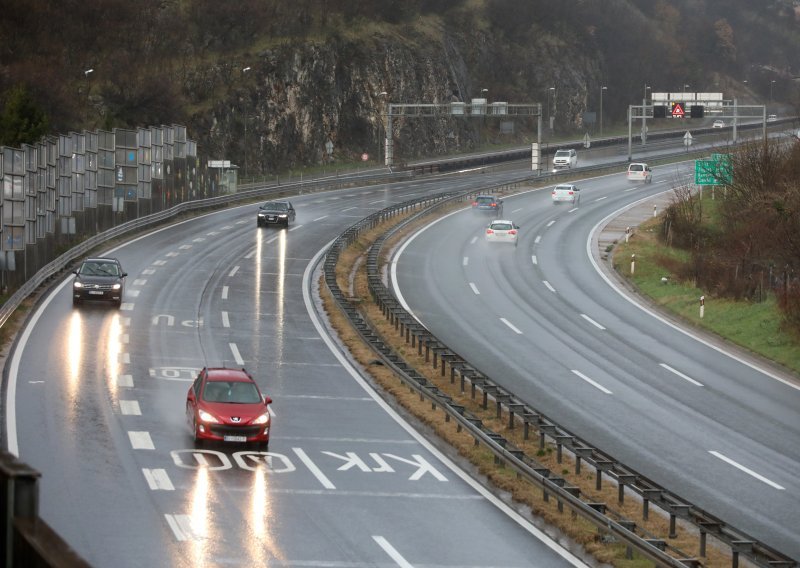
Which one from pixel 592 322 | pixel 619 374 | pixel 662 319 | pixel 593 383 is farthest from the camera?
pixel 662 319

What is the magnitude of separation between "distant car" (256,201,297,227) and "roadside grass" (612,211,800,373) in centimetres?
1963

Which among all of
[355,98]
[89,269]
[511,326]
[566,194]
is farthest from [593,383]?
[355,98]

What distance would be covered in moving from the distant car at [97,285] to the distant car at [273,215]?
2933cm

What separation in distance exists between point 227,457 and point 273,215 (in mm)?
51093

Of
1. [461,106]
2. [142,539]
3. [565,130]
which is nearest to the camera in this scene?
[142,539]

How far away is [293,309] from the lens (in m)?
50.9

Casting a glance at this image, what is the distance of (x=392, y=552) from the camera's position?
817 inches

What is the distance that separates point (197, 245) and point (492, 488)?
45.2 m

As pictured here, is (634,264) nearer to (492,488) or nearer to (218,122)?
(492,488)

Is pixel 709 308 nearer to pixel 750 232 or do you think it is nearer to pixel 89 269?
pixel 750 232

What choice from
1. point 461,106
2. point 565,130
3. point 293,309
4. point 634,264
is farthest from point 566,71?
point 293,309

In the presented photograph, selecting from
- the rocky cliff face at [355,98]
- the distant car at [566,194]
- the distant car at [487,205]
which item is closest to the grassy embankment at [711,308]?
the distant car at [487,205]

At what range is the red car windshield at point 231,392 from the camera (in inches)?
1142

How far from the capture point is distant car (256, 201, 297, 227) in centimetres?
7806
